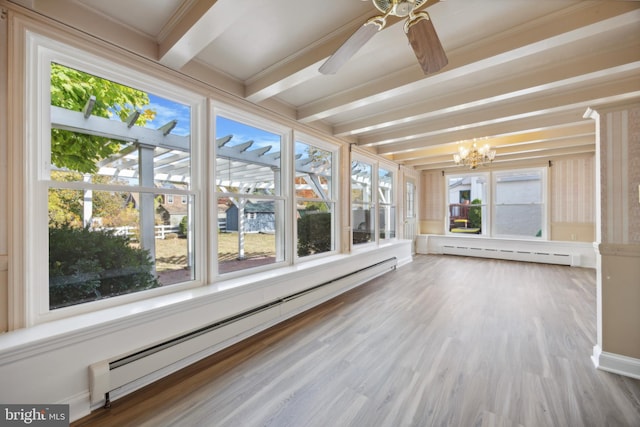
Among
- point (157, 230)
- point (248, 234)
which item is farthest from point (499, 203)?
point (157, 230)

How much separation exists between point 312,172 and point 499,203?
573 centimetres

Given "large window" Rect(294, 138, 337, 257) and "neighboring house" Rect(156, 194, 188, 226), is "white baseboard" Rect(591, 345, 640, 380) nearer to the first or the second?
"large window" Rect(294, 138, 337, 257)

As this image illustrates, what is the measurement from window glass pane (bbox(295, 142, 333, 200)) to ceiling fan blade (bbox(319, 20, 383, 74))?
→ 1920 mm

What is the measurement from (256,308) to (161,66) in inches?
93.8

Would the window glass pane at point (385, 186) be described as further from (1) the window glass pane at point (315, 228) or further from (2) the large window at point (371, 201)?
(1) the window glass pane at point (315, 228)

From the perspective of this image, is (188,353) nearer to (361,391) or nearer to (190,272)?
(190,272)

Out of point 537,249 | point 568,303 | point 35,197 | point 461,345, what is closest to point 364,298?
point 461,345

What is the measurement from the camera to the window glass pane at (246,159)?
2749 mm

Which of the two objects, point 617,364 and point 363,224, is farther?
point 363,224

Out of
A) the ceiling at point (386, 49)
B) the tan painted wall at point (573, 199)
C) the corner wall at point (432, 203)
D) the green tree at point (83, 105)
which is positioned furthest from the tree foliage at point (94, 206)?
the tan painted wall at point (573, 199)

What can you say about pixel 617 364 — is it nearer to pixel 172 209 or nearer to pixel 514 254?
pixel 172 209

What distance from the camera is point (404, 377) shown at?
2.01 m

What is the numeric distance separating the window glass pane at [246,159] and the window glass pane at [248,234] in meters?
0.17

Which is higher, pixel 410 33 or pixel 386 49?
pixel 386 49
